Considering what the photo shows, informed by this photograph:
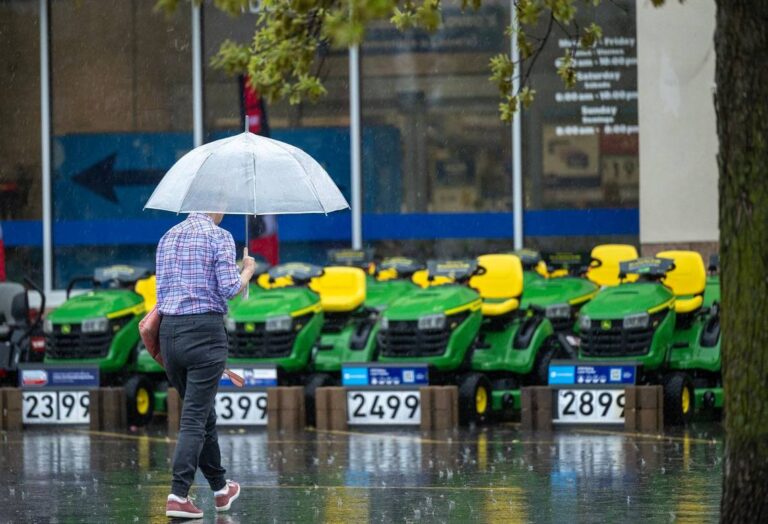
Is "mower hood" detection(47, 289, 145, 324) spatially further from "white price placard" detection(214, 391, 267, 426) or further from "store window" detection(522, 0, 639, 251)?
"store window" detection(522, 0, 639, 251)

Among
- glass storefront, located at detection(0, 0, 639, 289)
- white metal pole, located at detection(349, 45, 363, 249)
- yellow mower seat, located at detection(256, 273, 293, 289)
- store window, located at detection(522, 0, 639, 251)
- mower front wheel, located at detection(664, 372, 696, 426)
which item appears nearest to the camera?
mower front wheel, located at detection(664, 372, 696, 426)

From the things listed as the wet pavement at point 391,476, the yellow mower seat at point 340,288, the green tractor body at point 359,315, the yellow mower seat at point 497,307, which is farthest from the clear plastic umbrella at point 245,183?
the yellow mower seat at point 340,288

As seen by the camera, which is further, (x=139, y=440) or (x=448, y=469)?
(x=139, y=440)

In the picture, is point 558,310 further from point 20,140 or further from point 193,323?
point 20,140

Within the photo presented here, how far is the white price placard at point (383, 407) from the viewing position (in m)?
14.3

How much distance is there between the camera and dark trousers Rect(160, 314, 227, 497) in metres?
9.05

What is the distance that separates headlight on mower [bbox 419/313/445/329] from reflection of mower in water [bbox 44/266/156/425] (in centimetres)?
264

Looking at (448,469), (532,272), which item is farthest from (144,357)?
(448,469)

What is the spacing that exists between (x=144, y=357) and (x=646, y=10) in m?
6.97

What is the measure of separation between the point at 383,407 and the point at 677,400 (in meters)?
2.38

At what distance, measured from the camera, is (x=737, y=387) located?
22.6ft

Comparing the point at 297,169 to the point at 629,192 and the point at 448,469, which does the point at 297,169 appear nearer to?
the point at 448,469

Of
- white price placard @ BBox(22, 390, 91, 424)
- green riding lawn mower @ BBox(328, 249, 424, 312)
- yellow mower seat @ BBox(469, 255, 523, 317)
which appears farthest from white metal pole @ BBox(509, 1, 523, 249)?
white price placard @ BBox(22, 390, 91, 424)

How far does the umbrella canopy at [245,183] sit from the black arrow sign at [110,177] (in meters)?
11.0
